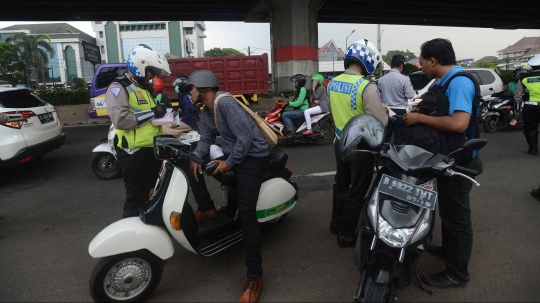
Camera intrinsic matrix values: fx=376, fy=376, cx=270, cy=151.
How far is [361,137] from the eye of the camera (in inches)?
89.0

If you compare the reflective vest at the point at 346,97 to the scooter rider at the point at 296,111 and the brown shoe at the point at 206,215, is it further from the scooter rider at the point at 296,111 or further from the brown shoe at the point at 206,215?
the scooter rider at the point at 296,111

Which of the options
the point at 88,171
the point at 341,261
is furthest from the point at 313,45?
the point at 341,261

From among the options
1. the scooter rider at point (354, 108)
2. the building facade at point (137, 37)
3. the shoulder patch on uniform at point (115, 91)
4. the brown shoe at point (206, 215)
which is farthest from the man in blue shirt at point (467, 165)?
the building facade at point (137, 37)

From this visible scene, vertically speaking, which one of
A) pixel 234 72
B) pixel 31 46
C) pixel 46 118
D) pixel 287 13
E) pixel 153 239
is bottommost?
pixel 153 239

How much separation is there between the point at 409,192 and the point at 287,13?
665 inches

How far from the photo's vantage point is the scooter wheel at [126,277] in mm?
2482

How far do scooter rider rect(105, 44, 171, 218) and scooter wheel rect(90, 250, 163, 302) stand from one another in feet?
2.54

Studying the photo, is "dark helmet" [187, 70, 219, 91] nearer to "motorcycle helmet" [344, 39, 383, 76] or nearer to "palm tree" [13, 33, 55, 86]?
"motorcycle helmet" [344, 39, 383, 76]

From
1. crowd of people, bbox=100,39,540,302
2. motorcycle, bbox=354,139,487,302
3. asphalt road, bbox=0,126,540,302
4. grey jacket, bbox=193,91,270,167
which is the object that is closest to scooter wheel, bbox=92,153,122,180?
asphalt road, bbox=0,126,540,302

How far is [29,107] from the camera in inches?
235

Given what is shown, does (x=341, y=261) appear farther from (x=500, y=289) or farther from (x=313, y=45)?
(x=313, y=45)

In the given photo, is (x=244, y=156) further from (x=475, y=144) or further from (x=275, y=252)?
(x=475, y=144)

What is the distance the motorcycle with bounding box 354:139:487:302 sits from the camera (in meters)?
2.07

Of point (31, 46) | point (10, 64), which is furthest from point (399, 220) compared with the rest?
point (10, 64)
